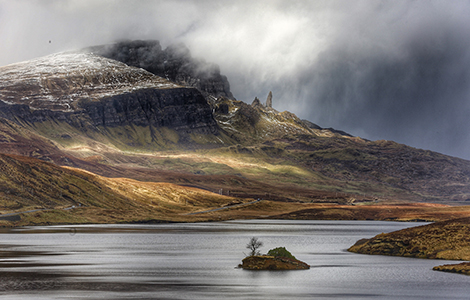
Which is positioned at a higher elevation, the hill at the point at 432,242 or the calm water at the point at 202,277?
the hill at the point at 432,242

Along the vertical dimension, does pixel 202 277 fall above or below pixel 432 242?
below

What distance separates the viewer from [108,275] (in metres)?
66.4

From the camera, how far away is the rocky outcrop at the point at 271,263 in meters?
71.3

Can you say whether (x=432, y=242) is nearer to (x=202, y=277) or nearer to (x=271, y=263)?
(x=271, y=263)

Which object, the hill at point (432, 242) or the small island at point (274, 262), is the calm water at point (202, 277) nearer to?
the small island at point (274, 262)

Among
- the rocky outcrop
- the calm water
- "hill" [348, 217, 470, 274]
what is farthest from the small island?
"hill" [348, 217, 470, 274]

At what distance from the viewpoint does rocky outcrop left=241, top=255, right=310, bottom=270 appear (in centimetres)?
7131

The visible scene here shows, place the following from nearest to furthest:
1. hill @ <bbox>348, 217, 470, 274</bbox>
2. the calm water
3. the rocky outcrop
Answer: the calm water → the rocky outcrop → hill @ <bbox>348, 217, 470, 274</bbox>

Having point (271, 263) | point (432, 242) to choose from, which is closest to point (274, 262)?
point (271, 263)

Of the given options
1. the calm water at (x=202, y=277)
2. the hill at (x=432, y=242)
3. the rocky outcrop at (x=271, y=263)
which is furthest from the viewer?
the hill at (x=432, y=242)

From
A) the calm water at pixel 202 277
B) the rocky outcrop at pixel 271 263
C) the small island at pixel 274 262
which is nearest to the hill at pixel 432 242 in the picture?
the calm water at pixel 202 277

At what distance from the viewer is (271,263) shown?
71875mm

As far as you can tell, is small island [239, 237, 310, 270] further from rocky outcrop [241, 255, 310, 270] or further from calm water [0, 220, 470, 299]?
calm water [0, 220, 470, 299]

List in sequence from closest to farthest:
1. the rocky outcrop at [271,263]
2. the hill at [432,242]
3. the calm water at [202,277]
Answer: the calm water at [202,277], the rocky outcrop at [271,263], the hill at [432,242]
